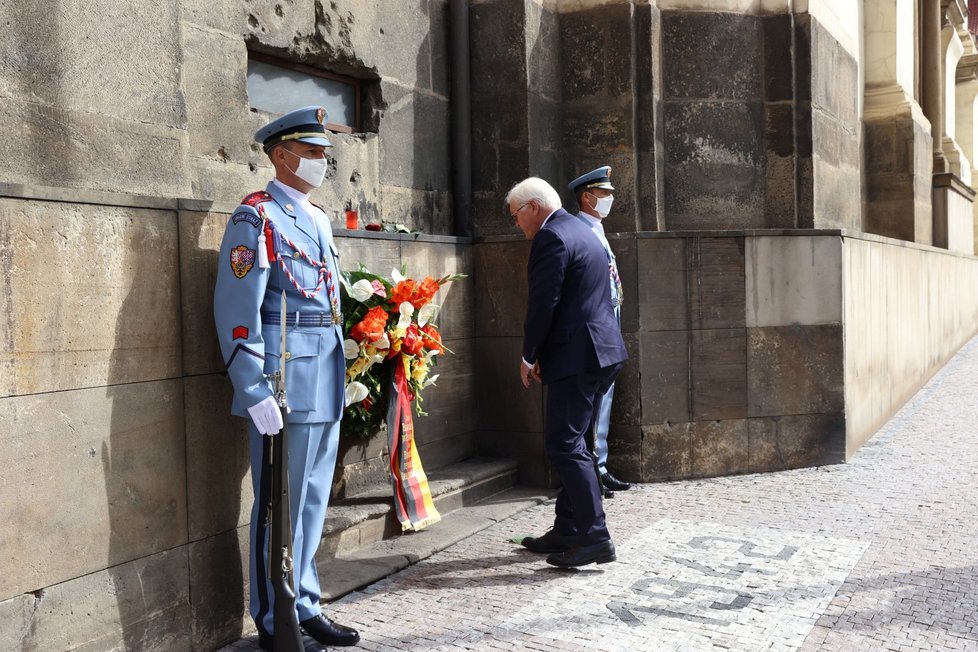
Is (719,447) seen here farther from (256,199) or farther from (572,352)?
(256,199)

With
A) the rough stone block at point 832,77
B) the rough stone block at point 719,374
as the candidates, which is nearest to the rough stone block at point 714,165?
the rough stone block at point 832,77

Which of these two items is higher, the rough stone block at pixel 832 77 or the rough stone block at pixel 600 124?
the rough stone block at pixel 832 77

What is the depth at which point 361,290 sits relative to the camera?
496 cm

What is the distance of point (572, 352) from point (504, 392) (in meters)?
1.93

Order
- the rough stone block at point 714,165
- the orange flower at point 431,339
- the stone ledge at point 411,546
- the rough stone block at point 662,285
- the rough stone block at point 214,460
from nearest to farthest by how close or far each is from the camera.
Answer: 1. the rough stone block at point 214,460
2. the stone ledge at point 411,546
3. the orange flower at point 431,339
4. the rough stone block at point 662,285
5. the rough stone block at point 714,165

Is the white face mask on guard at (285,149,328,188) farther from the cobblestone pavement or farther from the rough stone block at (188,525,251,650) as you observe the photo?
the cobblestone pavement

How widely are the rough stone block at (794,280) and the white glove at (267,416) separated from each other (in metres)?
4.33

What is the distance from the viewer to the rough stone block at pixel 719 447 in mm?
7000

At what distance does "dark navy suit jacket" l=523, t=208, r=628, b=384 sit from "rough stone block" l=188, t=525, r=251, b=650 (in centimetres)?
176

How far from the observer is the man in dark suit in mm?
4965

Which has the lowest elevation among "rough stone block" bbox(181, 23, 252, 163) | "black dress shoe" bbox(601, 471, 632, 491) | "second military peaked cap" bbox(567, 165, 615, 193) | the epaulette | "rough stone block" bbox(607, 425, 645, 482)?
"black dress shoe" bbox(601, 471, 632, 491)

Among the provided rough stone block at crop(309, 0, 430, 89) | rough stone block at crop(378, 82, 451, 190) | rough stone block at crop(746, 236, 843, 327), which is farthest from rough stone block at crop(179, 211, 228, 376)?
rough stone block at crop(746, 236, 843, 327)

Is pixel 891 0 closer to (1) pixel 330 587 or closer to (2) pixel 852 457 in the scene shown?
(2) pixel 852 457

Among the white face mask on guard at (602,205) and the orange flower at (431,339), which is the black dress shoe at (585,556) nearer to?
the orange flower at (431,339)
